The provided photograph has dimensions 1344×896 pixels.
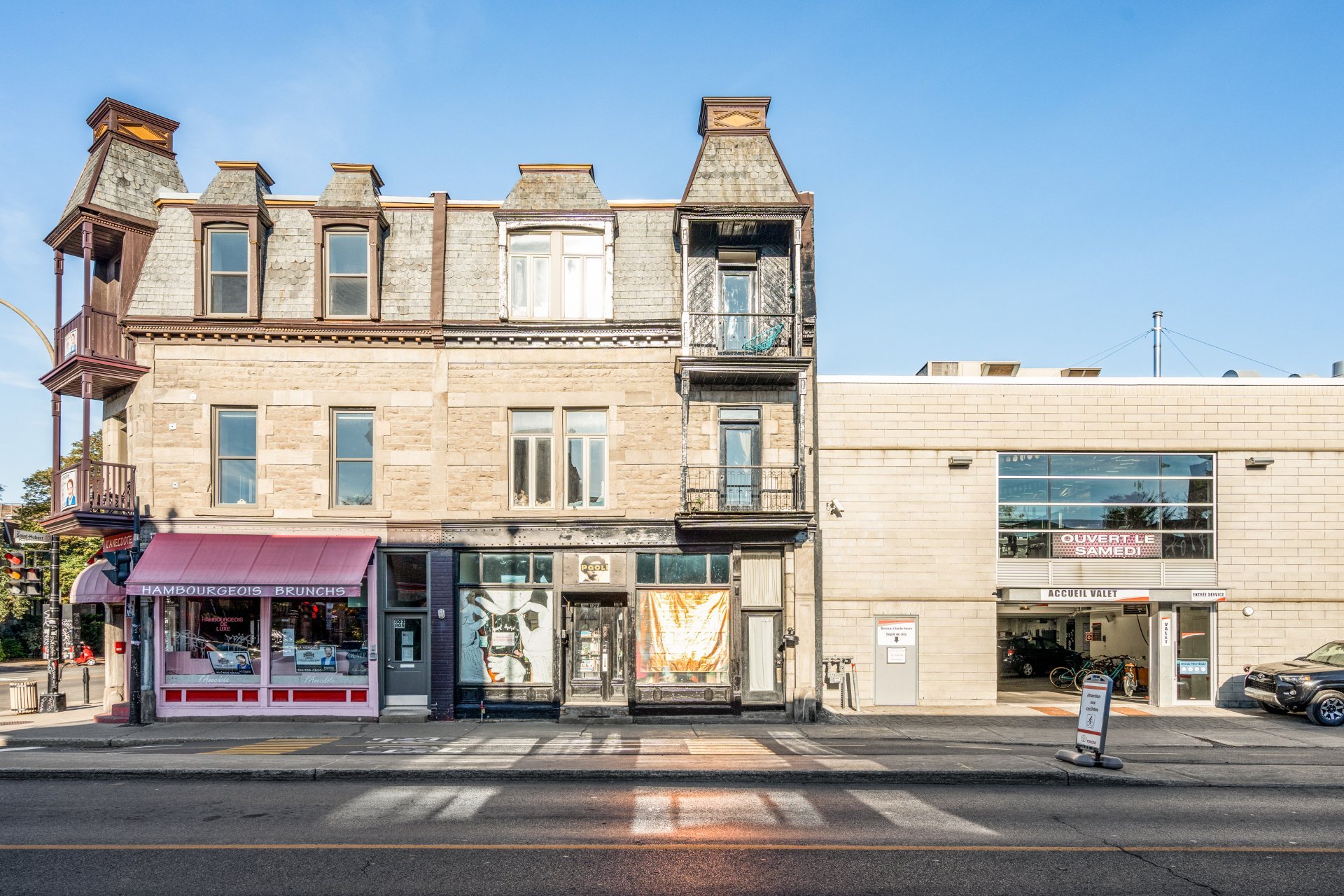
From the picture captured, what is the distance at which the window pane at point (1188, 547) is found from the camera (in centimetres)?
1870

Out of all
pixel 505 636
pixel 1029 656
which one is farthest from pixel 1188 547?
pixel 505 636

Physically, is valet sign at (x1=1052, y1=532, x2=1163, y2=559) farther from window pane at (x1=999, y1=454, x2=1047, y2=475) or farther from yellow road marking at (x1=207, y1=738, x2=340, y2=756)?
yellow road marking at (x1=207, y1=738, x2=340, y2=756)

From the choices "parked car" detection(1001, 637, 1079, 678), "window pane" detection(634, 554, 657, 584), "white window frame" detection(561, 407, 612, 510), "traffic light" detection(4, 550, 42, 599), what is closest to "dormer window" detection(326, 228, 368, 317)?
"white window frame" detection(561, 407, 612, 510)

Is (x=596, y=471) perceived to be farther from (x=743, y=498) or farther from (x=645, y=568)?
Answer: (x=743, y=498)

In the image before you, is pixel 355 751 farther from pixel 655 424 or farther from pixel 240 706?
pixel 655 424

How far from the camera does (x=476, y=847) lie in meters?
8.48

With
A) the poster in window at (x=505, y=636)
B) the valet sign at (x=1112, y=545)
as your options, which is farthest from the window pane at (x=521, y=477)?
the valet sign at (x=1112, y=545)

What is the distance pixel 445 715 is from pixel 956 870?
11.5 meters

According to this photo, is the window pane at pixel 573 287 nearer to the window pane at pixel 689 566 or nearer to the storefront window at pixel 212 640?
the window pane at pixel 689 566

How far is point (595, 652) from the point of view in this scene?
17.2m

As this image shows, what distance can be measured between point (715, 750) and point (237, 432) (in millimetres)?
11696

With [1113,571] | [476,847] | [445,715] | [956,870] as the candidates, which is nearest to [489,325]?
[445,715]

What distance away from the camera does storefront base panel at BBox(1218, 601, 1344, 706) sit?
1844cm

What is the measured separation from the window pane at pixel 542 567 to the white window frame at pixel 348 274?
6156 millimetres
